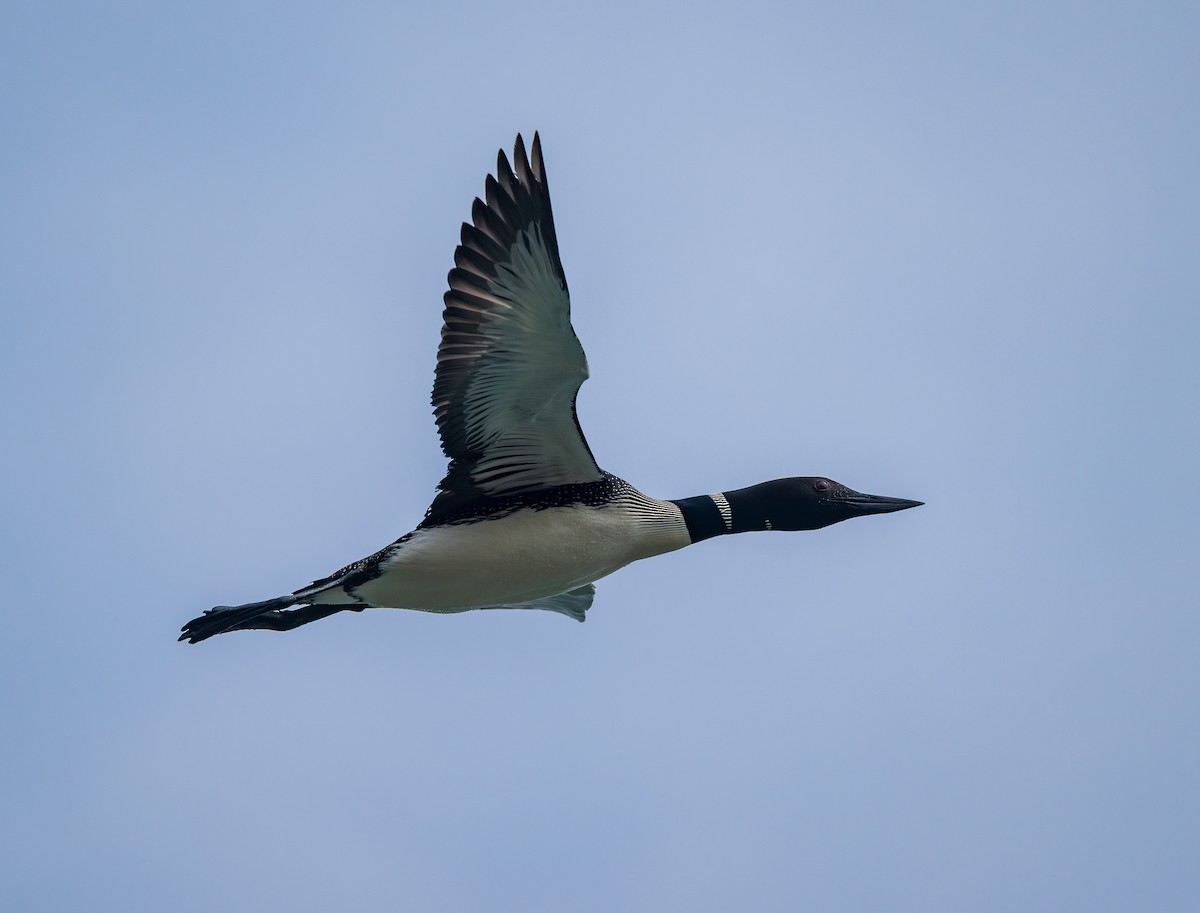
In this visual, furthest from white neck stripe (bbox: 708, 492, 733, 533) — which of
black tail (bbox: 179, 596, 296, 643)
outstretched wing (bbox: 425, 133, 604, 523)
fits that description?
black tail (bbox: 179, 596, 296, 643)

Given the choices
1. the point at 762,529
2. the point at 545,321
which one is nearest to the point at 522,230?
the point at 545,321

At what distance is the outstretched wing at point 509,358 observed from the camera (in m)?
11.1

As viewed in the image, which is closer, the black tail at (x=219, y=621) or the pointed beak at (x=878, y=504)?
the black tail at (x=219, y=621)

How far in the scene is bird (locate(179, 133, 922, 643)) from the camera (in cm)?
1117

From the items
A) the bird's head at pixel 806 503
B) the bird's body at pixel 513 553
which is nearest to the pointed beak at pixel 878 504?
the bird's head at pixel 806 503

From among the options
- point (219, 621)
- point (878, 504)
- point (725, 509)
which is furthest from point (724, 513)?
point (219, 621)

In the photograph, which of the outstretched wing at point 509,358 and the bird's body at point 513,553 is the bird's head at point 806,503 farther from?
the outstretched wing at point 509,358

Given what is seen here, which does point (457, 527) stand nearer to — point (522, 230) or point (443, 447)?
point (443, 447)

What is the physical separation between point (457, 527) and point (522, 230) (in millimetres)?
2429

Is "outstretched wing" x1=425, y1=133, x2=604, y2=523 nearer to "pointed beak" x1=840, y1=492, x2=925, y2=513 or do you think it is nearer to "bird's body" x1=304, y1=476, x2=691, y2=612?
"bird's body" x1=304, y1=476, x2=691, y2=612

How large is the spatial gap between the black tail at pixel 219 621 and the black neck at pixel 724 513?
3163 millimetres

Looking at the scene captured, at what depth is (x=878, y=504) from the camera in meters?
13.5

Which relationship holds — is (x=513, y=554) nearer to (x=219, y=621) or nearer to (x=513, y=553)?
(x=513, y=553)

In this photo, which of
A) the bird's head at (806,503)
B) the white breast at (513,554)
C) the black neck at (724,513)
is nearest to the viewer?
the white breast at (513,554)
